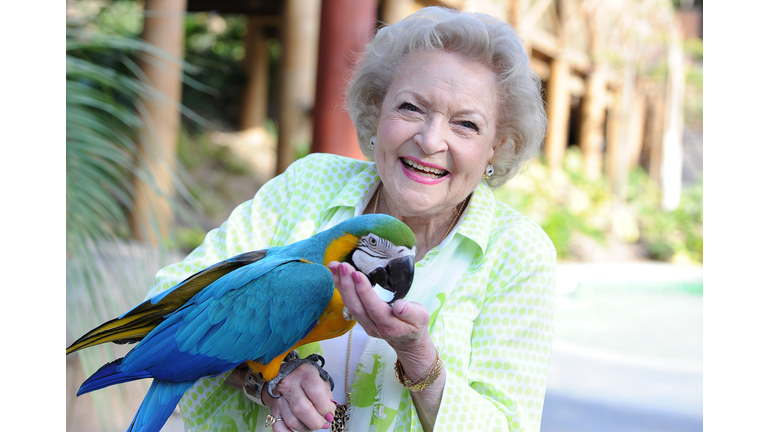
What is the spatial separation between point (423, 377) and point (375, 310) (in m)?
0.28

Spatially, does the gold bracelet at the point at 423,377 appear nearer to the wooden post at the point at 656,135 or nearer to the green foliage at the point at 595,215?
the green foliage at the point at 595,215

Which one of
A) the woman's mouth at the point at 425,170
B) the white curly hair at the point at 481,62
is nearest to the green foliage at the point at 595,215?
the white curly hair at the point at 481,62

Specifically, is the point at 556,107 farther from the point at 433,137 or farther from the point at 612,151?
the point at 433,137

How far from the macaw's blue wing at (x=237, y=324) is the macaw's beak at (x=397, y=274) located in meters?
0.12

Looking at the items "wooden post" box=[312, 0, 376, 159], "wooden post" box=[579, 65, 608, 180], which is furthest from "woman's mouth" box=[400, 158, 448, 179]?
"wooden post" box=[579, 65, 608, 180]

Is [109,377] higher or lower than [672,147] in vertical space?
lower

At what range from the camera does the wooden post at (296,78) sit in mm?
4789

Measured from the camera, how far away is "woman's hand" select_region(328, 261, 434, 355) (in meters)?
1.02

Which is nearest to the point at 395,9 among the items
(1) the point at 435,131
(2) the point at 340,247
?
(1) the point at 435,131

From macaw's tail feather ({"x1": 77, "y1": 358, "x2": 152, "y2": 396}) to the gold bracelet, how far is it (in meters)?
0.55

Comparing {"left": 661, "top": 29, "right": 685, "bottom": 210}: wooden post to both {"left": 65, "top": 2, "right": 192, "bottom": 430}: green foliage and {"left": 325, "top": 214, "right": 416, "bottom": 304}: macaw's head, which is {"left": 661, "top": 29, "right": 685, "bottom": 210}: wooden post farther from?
{"left": 325, "top": 214, "right": 416, "bottom": 304}: macaw's head

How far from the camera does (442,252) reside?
1523 millimetres

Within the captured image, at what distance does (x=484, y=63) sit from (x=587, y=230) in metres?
9.90
